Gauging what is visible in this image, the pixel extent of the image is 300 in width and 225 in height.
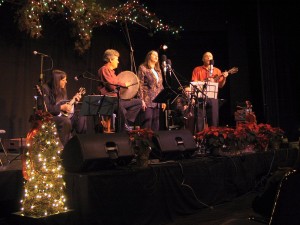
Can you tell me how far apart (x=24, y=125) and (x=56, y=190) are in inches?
174

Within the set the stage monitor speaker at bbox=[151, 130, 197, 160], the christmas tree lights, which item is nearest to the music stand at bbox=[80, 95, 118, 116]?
the stage monitor speaker at bbox=[151, 130, 197, 160]

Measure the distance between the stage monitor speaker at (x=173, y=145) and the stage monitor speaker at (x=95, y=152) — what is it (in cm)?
57

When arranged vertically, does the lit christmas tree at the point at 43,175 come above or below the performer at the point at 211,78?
below

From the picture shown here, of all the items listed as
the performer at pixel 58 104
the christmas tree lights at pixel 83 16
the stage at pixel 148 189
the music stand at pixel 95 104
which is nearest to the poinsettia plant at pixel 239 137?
the stage at pixel 148 189

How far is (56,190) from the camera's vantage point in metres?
3.44

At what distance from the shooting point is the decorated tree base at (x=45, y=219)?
324 centimetres

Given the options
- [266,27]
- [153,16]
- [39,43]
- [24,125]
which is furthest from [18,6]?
[266,27]

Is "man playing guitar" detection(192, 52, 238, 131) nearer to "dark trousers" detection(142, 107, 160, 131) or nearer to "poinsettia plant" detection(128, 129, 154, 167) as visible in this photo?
"dark trousers" detection(142, 107, 160, 131)

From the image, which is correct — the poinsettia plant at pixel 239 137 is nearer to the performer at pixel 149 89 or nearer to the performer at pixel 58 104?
the performer at pixel 149 89

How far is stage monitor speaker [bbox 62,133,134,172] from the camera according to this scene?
11.9 feet

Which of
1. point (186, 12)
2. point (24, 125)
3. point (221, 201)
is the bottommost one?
point (221, 201)

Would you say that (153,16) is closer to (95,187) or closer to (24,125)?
(24,125)

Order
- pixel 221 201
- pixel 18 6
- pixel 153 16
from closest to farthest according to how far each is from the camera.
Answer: pixel 221 201, pixel 18 6, pixel 153 16

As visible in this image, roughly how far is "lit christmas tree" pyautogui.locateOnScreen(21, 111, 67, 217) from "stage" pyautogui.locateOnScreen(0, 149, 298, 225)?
170 mm
